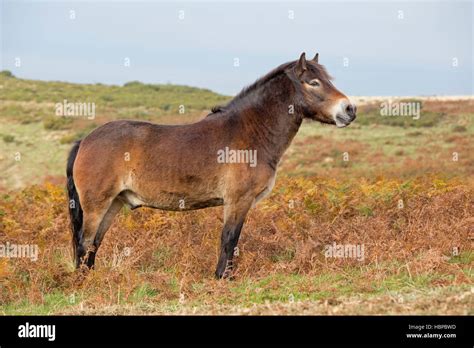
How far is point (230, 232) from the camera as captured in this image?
8.68m

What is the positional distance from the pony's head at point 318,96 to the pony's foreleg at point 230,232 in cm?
164

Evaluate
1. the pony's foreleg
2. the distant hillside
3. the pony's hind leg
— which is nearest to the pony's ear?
the pony's foreleg

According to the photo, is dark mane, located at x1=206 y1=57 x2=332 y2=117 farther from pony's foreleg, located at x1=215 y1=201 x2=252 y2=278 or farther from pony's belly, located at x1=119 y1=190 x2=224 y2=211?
pony's foreleg, located at x1=215 y1=201 x2=252 y2=278

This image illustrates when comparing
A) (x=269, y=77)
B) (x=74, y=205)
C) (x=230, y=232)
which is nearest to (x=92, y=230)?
(x=74, y=205)

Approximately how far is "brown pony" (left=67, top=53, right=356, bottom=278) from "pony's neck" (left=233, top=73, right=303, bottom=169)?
0.01 meters

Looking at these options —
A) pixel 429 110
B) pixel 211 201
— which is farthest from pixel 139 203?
pixel 429 110

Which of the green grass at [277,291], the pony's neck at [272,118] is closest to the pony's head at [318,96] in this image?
the pony's neck at [272,118]

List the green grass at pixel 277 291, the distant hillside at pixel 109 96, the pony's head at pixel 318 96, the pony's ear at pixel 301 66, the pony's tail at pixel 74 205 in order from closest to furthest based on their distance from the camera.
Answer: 1. the green grass at pixel 277 291
2. the pony's head at pixel 318 96
3. the pony's ear at pixel 301 66
4. the pony's tail at pixel 74 205
5. the distant hillside at pixel 109 96

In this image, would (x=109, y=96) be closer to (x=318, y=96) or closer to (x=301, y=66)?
(x=301, y=66)

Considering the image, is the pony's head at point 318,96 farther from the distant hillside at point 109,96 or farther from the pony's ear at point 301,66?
the distant hillside at point 109,96

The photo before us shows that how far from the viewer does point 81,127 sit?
113ft

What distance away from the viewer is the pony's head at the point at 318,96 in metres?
8.59

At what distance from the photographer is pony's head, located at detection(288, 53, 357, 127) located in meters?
8.59

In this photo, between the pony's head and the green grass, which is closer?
the green grass
